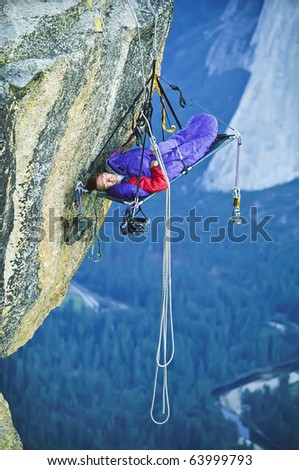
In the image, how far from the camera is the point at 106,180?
19.7 feet

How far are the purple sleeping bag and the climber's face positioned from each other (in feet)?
0.10

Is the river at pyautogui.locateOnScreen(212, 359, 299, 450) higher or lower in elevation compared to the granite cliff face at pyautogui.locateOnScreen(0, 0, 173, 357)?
lower

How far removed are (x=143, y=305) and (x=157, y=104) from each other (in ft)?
7.99

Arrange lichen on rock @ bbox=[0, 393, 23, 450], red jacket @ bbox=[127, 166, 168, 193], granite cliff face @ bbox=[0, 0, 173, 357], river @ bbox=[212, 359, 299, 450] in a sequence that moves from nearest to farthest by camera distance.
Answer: granite cliff face @ bbox=[0, 0, 173, 357] < red jacket @ bbox=[127, 166, 168, 193] < lichen on rock @ bbox=[0, 393, 23, 450] < river @ bbox=[212, 359, 299, 450]

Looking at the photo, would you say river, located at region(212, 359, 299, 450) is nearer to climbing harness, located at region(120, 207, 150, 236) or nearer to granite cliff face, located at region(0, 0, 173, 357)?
granite cliff face, located at region(0, 0, 173, 357)

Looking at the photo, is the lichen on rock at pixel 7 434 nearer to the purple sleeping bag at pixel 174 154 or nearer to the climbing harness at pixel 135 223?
the climbing harness at pixel 135 223

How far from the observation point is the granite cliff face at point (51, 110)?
17.5 feet

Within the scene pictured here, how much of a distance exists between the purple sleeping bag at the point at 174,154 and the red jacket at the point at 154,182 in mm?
39

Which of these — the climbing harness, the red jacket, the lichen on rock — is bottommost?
the lichen on rock

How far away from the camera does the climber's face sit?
599 centimetres

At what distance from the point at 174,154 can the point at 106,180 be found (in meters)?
0.49

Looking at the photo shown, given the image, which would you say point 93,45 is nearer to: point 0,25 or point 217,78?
point 0,25

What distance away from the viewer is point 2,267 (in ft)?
19.4

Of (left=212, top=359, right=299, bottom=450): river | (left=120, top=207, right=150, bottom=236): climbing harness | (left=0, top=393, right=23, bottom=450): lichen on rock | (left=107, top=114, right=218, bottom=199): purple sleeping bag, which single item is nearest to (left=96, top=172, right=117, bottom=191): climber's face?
(left=107, top=114, right=218, bottom=199): purple sleeping bag
